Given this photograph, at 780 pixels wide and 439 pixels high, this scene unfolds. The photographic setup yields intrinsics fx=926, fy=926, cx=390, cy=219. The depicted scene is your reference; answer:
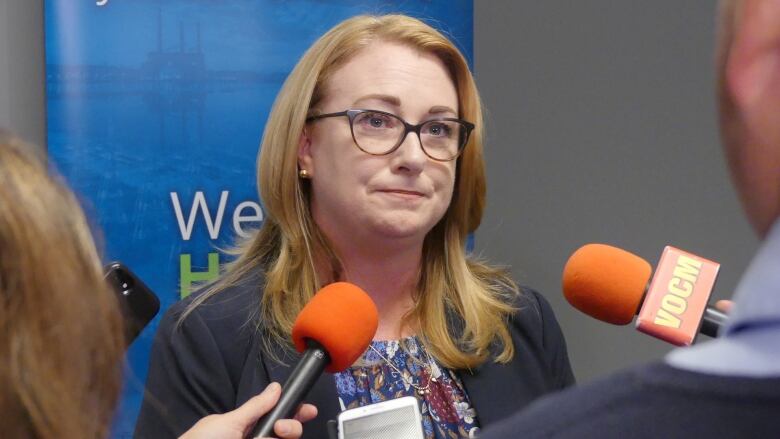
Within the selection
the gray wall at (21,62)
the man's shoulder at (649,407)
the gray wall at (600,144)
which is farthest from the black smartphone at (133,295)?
the gray wall at (600,144)

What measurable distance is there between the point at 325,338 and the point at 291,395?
0.13 m

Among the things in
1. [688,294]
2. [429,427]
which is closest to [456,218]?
[429,427]

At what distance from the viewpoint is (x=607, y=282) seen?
1.44m

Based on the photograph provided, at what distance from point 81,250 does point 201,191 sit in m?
2.09

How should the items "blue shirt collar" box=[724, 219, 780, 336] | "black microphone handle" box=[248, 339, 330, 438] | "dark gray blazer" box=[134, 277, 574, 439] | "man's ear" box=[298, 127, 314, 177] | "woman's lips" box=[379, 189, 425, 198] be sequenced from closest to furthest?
1. "blue shirt collar" box=[724, 219, 780, 336]
2. "black microphone handle" box=[248, 339, 330, 438]
3. "dark gray blazer" box=[134, 277, 574, 439]
4. "woman's lips" box=[379, 189, 425, 198]
5. "man's ear" box=[298, 127, 314, 177]

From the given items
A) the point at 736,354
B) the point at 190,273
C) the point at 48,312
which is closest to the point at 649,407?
the point at 736,354

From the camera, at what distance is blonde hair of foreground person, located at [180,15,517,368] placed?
182 centimetres

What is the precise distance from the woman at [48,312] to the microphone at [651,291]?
2.62ft

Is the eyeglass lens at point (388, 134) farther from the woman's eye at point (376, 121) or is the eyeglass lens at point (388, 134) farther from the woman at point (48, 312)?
the woman at point (48, 312)

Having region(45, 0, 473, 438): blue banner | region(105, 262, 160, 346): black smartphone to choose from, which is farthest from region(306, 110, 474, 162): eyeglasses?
region(45, 0, 473, 438): blue banner

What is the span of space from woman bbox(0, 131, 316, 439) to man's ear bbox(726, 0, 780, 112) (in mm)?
490

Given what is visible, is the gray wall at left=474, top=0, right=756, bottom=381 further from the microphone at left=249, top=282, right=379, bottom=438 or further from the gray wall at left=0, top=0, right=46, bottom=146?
the microphone at left=249, top=282, right=379, bottom=438

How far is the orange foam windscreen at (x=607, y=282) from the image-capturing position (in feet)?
4.58

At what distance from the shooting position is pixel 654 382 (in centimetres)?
51
